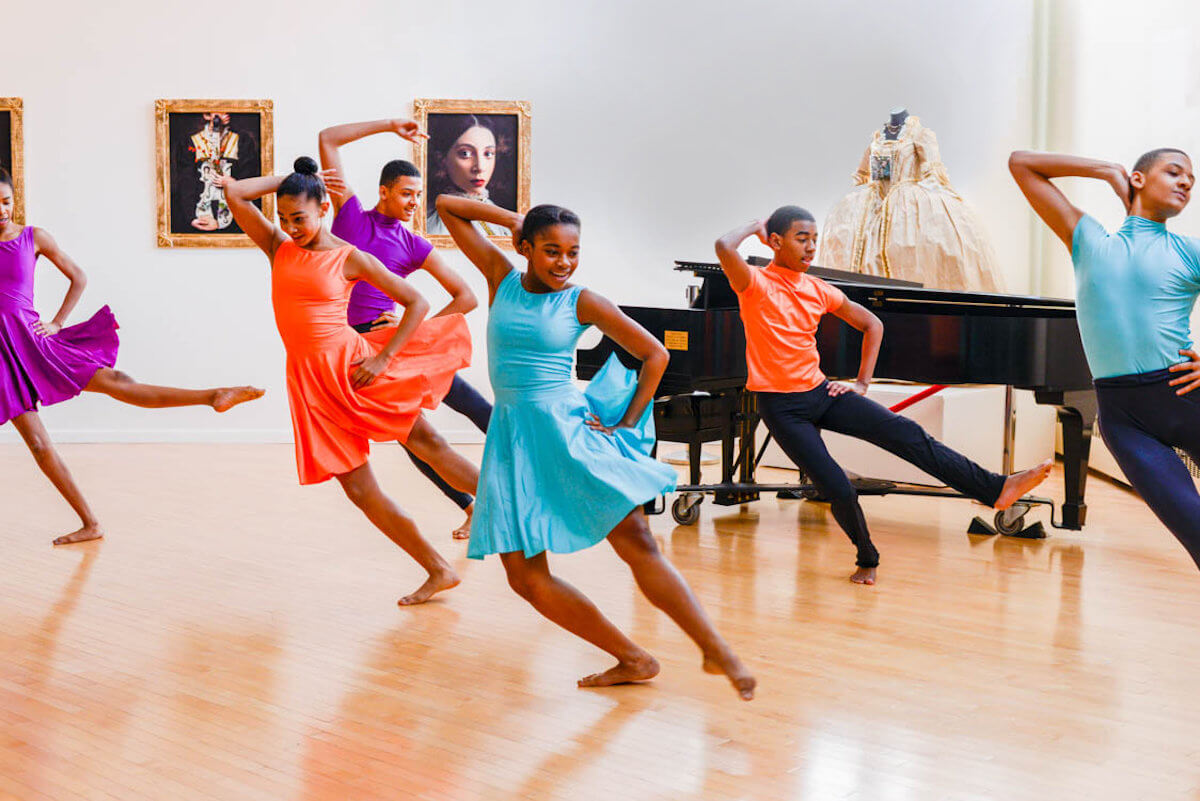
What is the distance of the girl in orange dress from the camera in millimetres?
4227

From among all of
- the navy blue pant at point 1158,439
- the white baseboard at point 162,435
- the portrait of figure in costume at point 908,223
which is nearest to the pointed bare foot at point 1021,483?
the navy blue pant at point 1158,439

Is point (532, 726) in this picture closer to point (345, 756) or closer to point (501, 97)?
point (345, 756)

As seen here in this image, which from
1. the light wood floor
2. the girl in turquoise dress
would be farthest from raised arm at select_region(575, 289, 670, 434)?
the light wood floor

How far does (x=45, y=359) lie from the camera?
5203 mm

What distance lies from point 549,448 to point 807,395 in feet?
6.86

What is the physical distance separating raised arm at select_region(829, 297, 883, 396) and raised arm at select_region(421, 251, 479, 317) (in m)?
1.52

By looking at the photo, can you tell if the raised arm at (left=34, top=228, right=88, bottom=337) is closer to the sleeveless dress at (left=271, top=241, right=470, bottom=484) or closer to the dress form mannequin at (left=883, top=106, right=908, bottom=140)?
the sleeveless dress at (left=271, top=241, right=470, bottom=484)

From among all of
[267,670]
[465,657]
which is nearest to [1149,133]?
[465,657]

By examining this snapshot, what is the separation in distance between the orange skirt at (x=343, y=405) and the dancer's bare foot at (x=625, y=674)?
1129 mm

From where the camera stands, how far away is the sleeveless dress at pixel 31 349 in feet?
17.0

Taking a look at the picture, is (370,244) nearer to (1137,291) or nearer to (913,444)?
(913,444)

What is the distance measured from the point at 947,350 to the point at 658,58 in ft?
14.4

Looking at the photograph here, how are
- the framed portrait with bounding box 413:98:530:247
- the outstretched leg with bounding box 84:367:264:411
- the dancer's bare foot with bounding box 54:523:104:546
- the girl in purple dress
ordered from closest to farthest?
the outstretched leg with bounding box 84:367:264:411
the girl in purple dress
the dancer's bare foot with bounding box 54:523:104:546
the framed portrait with bounding box 413:98:530:247

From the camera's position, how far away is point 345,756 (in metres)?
3.08
